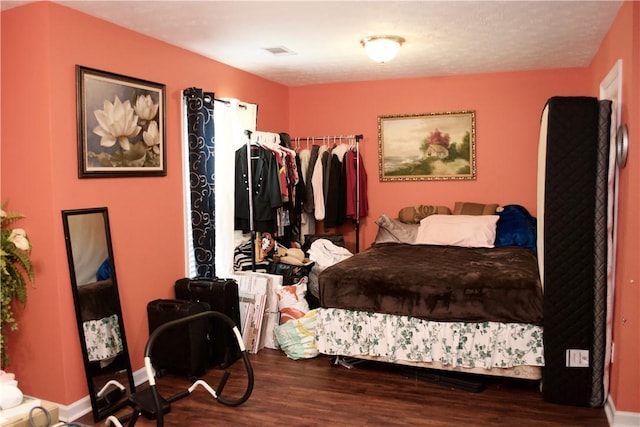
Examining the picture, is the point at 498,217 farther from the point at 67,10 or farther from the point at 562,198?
the point at 67,10

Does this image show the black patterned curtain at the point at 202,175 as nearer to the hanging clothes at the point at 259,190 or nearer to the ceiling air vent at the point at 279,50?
the hanging clothes at the point at 259,190

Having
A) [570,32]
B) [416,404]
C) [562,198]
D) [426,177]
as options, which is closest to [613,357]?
[562,198]

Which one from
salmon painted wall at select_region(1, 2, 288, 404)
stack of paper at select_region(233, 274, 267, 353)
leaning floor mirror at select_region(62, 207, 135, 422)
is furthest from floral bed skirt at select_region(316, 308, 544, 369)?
salmon painted wall at select_region(1, 2, 288, 404)

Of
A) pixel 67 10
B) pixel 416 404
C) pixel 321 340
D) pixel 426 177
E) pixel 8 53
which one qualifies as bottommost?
pixel 416 404

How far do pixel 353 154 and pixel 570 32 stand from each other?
2511 mm

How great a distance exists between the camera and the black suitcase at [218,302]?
4.20 m

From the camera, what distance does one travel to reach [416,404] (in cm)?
349

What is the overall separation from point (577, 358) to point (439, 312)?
871 mm

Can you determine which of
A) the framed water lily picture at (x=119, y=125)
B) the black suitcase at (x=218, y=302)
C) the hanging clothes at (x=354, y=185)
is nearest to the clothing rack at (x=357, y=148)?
the hanging clothes at (x=354, y=185)

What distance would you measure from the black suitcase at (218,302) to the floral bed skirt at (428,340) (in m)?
0.70

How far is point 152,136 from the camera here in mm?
4027

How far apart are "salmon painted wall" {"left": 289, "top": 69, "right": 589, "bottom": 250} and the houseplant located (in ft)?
11.9

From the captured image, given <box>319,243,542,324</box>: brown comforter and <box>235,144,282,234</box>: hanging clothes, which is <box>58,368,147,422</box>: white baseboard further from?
<box>235,144,282,234</box>: hanging clothes

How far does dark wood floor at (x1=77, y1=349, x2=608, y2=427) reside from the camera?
10.7 ft
